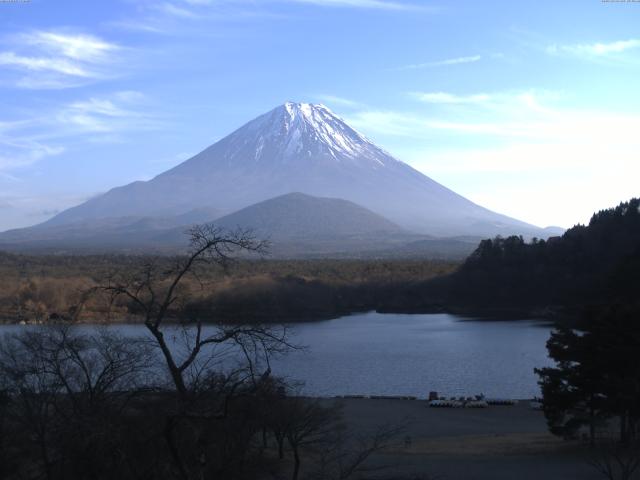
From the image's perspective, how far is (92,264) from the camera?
172 ft

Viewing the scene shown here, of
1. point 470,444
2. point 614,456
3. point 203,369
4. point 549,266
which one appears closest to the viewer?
point 203,369

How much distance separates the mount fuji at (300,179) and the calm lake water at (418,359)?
9312 cm

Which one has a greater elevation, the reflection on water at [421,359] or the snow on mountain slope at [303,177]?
the snow on mountain slope at [303,177]

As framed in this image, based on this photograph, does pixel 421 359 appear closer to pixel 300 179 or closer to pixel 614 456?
pixel 614 456

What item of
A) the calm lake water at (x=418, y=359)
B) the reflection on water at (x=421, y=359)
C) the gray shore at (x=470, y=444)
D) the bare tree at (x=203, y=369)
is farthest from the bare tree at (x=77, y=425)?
the reflection on water at (x=421, y=359)

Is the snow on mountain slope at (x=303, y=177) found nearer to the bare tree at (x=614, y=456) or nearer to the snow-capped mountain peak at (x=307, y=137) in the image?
the snow-capped mountain peak at (x=307, y=137)

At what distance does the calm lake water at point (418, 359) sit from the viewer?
1841cm

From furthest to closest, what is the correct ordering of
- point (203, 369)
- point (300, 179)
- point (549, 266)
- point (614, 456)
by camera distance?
point (300, 179) → point (549, 266) → point (614, 456) → point (203, 369)

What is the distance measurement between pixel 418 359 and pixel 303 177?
11039 cm

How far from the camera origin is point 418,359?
22.6 metres

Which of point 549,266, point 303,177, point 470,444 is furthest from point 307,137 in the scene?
point 470,444

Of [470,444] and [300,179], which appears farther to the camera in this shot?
[300,179]

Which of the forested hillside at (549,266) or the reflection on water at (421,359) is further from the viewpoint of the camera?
the forested hillside at (549,266)

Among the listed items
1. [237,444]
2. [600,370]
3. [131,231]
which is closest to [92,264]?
[600,370]
